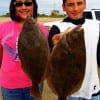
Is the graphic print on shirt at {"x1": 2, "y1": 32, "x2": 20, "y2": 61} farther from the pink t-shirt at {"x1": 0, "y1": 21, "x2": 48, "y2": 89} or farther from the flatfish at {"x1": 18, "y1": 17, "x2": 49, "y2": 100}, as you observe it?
the flatfish at {"x1": 18, "y1": 17, "x2": 49, "y2": 100}

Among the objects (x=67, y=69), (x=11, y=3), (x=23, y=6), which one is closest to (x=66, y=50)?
(x=67, y=69)

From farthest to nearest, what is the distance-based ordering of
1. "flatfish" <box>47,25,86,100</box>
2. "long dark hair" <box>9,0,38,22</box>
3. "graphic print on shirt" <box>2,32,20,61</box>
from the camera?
"graphic print on shirt" <box>2,32,20,61</box>
"long dark hair" <box>9,0,38,22</box>
"flatfish" <box>47,25,86,100</box>

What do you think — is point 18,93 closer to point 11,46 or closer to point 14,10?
point 11,46

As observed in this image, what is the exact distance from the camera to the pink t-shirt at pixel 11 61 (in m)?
3.64

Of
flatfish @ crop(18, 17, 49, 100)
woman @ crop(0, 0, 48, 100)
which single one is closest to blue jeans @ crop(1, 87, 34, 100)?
woman @ crop(0, 0, 48, 100)

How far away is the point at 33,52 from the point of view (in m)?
2.21

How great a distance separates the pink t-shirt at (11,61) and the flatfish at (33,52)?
1.39 meters

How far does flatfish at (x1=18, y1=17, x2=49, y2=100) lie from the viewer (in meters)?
2.19

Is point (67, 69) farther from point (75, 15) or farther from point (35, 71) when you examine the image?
point (75, 15)

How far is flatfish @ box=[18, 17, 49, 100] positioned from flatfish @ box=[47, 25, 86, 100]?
0.20ft

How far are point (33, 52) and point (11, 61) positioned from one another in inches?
60.5

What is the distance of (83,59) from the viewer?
215cm

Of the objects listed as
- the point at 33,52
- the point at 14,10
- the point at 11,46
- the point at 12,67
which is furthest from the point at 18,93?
the point at 33,52

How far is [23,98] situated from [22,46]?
171 cm
